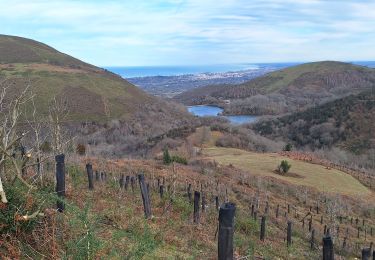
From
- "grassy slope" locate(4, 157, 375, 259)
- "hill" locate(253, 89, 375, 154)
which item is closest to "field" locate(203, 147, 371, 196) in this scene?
"grassy slope" locate(4, 157, 375, 259)

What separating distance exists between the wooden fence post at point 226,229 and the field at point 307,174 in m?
35.5

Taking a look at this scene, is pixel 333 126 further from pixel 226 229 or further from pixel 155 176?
pixel 226 229

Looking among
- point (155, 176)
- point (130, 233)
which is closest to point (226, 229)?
point (130, 233)

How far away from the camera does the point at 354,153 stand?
8238 cm

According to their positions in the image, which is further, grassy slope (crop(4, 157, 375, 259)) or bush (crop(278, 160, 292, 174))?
bush (crop(278, 160, 292, 174))

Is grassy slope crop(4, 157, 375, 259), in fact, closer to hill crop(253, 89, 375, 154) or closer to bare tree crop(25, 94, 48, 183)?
bare tree crop(25, 94, 48, 183)

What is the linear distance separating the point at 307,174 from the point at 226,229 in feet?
137

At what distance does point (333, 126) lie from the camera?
9450 centimetres

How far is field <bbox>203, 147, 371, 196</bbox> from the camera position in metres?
41.9

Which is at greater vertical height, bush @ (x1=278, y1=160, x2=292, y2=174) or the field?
bush @ (x1=278, y1=160, x2=292, y2=174)

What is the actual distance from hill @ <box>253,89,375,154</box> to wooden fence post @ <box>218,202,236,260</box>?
8043 cm

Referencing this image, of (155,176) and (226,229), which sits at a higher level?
(226,229)

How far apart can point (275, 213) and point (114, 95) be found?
93460 mm

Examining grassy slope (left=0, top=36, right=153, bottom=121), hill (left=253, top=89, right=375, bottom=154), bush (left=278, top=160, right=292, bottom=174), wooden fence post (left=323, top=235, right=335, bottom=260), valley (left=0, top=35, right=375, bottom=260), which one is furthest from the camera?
grassy slope (left=0, top=36, right=153, bottom=121)
